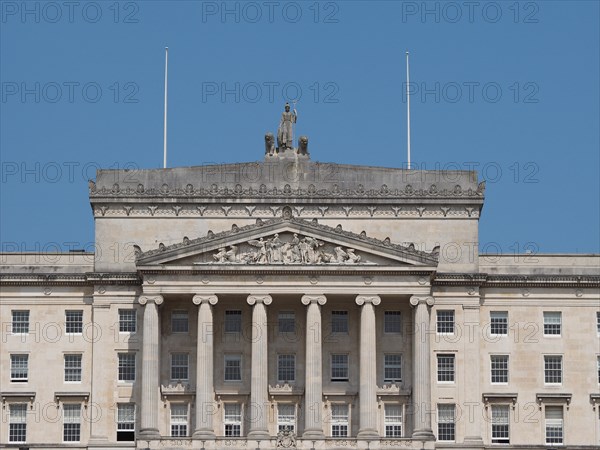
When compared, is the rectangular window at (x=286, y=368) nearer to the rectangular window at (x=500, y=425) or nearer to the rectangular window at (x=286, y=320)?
the rectangular window at (x=286, y=320)

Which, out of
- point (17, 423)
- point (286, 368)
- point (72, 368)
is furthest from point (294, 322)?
point (17, 423)

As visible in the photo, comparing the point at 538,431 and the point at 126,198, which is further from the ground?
the point at 126,198

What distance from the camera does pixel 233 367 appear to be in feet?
436

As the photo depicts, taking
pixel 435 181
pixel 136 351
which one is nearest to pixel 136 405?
pixel 136 351

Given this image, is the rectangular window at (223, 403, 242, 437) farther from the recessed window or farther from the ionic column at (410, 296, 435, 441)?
the ionic column at (410, 296, 435, 441)

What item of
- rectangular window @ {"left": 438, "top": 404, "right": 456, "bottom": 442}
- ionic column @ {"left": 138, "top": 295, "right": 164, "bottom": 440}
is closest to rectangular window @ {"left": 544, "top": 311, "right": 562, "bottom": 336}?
rectangular window @ {"left": 438, "top": 404, "right": 456, "bottom": 442}

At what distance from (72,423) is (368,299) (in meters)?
21.2

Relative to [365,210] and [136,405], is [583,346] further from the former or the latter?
[136,405]

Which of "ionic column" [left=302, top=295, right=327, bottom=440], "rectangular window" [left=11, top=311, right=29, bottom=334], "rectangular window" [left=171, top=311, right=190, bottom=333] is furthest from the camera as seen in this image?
"rectangular window" [left=11, top=311, right=29, bottom=334]

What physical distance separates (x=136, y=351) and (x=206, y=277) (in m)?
7.25

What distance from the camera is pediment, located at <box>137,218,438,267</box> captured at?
429ft

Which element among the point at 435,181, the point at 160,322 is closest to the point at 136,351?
the point at 160,322

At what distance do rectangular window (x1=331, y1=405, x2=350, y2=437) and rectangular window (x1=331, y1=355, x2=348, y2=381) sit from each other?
193 cm

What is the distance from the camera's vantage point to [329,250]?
132 meters
